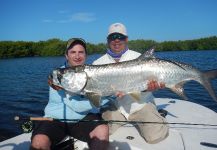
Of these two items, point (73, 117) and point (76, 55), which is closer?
point (73, 117)

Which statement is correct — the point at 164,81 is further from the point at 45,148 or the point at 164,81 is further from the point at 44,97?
the point at 44,97

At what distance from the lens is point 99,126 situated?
14.6 ft

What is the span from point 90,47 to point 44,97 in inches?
2444

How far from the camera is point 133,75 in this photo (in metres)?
4.97

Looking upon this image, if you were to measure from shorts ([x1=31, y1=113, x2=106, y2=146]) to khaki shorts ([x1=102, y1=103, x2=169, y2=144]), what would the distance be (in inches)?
38.4

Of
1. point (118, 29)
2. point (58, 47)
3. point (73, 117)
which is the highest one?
point (58, 47)

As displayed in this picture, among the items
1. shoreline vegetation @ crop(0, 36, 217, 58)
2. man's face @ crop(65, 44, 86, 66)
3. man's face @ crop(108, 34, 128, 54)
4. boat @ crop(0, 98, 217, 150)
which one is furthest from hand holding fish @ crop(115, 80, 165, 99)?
shoreline vegetation @ crop(0, 36, 217, 58)

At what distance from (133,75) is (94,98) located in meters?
0.85

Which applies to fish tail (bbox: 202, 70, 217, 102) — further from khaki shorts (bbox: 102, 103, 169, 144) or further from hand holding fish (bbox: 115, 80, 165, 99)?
khaki shorts (bbox: 102, 103, 169, 144)

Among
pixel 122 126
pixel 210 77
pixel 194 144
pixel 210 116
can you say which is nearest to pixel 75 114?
pixel 122 126

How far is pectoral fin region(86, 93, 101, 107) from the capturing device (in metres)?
4.55

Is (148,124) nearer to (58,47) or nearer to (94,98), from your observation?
(94,98)

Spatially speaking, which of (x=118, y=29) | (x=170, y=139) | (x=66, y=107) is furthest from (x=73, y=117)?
(x=118, y=29)

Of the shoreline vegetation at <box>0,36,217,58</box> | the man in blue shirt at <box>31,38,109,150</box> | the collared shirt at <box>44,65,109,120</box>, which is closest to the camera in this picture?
the man in blue shirt at <box>31,38,109,150</box>
